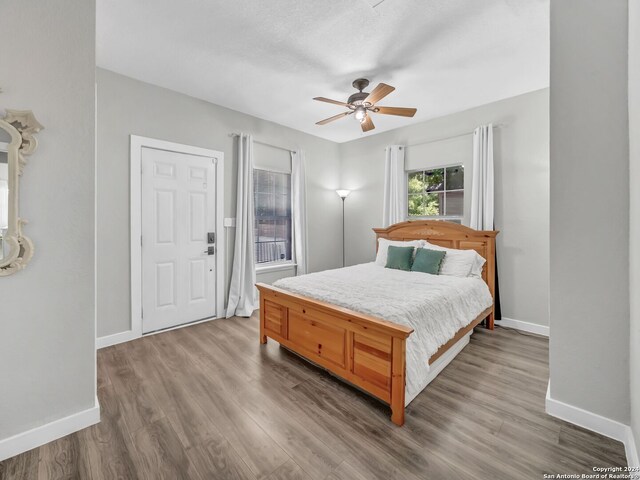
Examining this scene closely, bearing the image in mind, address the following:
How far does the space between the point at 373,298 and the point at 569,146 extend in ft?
5.48

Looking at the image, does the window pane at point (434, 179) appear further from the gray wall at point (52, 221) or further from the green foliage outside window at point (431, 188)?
the gray wall at point (52, 221)

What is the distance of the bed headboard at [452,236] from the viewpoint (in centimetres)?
352

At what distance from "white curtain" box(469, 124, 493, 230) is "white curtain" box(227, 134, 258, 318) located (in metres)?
3.00

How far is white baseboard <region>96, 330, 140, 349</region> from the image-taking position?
2.94m

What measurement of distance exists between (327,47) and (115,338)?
358cm

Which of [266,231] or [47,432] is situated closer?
[47,432]

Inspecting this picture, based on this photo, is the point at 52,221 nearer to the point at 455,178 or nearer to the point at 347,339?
the point at 347,339

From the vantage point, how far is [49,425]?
5.52 feet

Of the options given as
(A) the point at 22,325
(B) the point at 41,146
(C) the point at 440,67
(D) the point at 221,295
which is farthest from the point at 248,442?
(C) the point at 440,67

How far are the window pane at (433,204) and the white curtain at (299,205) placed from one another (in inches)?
76.0

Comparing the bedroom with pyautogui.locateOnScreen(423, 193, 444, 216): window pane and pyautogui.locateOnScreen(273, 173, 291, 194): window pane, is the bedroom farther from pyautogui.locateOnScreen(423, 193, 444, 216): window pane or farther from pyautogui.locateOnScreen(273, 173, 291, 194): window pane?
pyautogui.locateOnScreen(273, 173, 291, 194): window pane

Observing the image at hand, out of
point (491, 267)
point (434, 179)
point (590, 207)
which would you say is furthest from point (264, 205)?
point (590, 207)

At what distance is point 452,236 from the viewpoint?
12.5 ft

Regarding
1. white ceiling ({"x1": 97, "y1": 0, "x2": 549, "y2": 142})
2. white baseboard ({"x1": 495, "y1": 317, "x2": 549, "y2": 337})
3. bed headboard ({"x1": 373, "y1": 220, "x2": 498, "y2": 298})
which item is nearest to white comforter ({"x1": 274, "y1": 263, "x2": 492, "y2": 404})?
bed headboard ({"x1": 373, "y1": 220, "x2": 498, "y2": 298})
